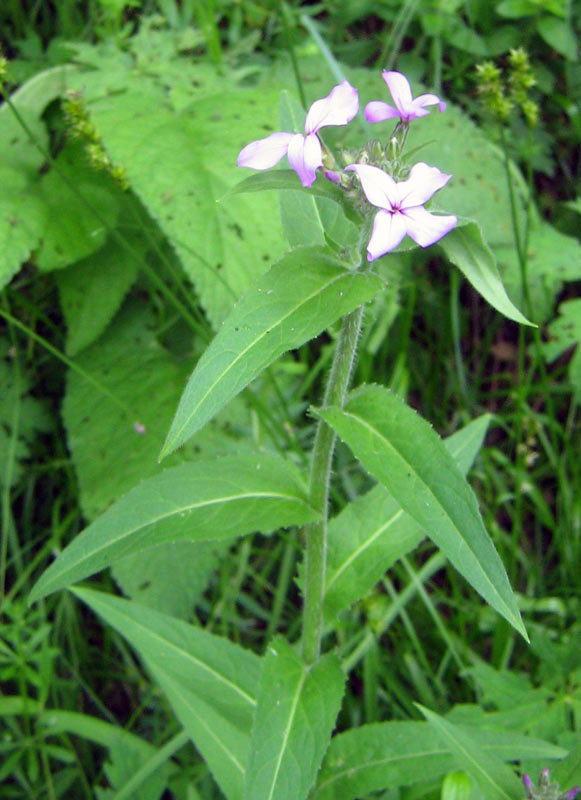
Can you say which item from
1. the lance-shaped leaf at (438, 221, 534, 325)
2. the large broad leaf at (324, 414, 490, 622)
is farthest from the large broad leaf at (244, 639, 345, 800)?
the lance-shaped leaf at (438, 221, 534, 325)

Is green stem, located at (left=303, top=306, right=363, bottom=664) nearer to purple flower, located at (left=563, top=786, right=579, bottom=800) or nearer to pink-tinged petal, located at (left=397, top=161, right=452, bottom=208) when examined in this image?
pink-tinged petal, located at (left=397, top=161, right=452, bottom=208)

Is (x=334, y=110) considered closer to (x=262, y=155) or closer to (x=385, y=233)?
(x=262, y=155)

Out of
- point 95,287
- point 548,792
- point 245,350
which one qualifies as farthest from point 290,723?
point 95,287

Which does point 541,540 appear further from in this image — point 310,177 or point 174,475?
point 310,177

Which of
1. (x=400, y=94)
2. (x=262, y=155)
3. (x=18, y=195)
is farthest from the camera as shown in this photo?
(x=18, y=195)

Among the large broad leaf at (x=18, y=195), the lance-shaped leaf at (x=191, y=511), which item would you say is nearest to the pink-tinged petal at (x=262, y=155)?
the lance-shaped leaf at (x=191, y=511)

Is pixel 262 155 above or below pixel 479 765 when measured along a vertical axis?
above

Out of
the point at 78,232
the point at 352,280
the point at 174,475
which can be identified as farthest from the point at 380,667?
the point at 78,232

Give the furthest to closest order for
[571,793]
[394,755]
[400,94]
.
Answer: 1. [394,755]
2. [571,793]
3. [400,94]
